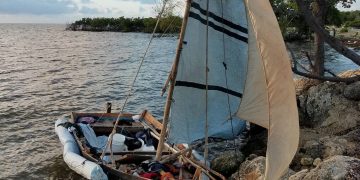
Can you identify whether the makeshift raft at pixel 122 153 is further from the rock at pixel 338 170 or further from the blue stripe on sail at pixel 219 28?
the blue stripe on sail at pixel 219 28

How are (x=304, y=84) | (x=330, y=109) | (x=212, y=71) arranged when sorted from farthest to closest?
(x=304, y=84)
(x=330, y=109)
(x=212, y=71)

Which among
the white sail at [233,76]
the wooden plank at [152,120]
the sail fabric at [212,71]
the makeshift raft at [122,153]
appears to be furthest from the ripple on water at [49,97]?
the white sail at [233,76]

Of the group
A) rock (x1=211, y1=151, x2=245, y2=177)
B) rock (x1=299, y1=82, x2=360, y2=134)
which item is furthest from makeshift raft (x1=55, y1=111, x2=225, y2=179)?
rock (x1=299, y1=82, x2=360, y2=134)

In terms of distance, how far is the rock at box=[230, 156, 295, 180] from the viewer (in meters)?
13.4

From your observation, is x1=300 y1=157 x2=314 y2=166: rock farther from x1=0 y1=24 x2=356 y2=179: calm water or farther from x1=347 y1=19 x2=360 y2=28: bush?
x1=347 y1=19 x2=360 y2=28: bush

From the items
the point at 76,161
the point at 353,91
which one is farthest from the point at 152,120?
the point at 353,91

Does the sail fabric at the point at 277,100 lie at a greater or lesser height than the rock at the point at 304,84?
greater

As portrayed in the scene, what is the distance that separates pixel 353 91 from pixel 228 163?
22.0 ft

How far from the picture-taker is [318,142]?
15523 millimetres

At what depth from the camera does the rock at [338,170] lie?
10789mm

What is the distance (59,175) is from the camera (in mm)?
18312

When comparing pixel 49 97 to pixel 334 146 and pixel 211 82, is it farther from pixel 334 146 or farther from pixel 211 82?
pixel 334 146

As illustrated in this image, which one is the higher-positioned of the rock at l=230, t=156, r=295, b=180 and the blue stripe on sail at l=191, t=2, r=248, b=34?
the blue stripe on sail at l=191, t=2, r=248, b=34

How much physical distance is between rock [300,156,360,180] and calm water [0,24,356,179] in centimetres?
1081
